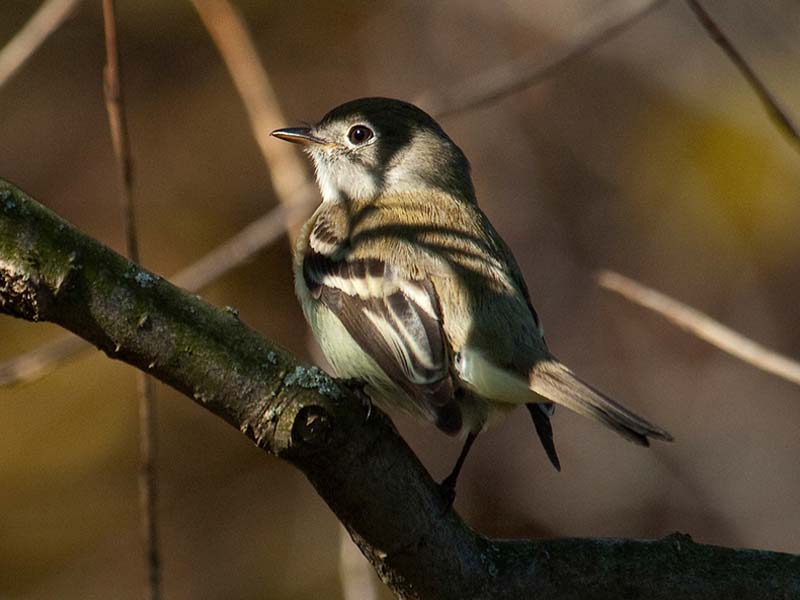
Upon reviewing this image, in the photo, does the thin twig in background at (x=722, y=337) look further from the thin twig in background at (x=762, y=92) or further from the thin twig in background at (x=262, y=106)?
the thin twig in background at (x=262, y=106)

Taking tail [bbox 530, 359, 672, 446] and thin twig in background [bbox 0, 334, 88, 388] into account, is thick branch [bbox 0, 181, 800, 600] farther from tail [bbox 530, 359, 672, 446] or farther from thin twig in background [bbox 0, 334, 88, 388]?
thin twig in background [bbox 0, 334, 88, 388]

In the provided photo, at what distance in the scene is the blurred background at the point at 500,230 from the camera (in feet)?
19.0

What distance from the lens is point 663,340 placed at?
6.22m

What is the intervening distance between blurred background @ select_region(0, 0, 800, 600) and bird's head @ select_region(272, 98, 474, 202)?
1545 millimetres

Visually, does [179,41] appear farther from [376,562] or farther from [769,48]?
[376,562]

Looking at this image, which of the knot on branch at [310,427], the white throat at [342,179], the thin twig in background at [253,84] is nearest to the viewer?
the knot on branch at [310,427]

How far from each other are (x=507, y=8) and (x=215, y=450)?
305 cm

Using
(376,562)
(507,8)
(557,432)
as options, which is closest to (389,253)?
(376,562)

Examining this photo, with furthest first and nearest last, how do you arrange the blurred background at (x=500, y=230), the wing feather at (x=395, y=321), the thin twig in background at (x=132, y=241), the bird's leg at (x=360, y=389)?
the blurred background at (x=500, y=230)
the wing feather at (x=395, y=321)
the thin twig in background at (x=132, y=241)
the bird's leg at (x=360, y=389)

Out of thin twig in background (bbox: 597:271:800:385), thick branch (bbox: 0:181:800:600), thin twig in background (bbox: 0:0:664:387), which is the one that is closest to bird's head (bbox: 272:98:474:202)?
thin twig in background (bbox: 0:0:664:387)

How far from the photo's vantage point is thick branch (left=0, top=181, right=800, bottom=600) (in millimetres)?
2035

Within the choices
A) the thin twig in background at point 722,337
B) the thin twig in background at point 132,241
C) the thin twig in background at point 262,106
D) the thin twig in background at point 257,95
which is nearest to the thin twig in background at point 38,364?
the thin twig in background at point 262,106

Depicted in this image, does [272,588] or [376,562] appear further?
[272,588]

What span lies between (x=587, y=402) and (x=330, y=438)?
1.12 m
